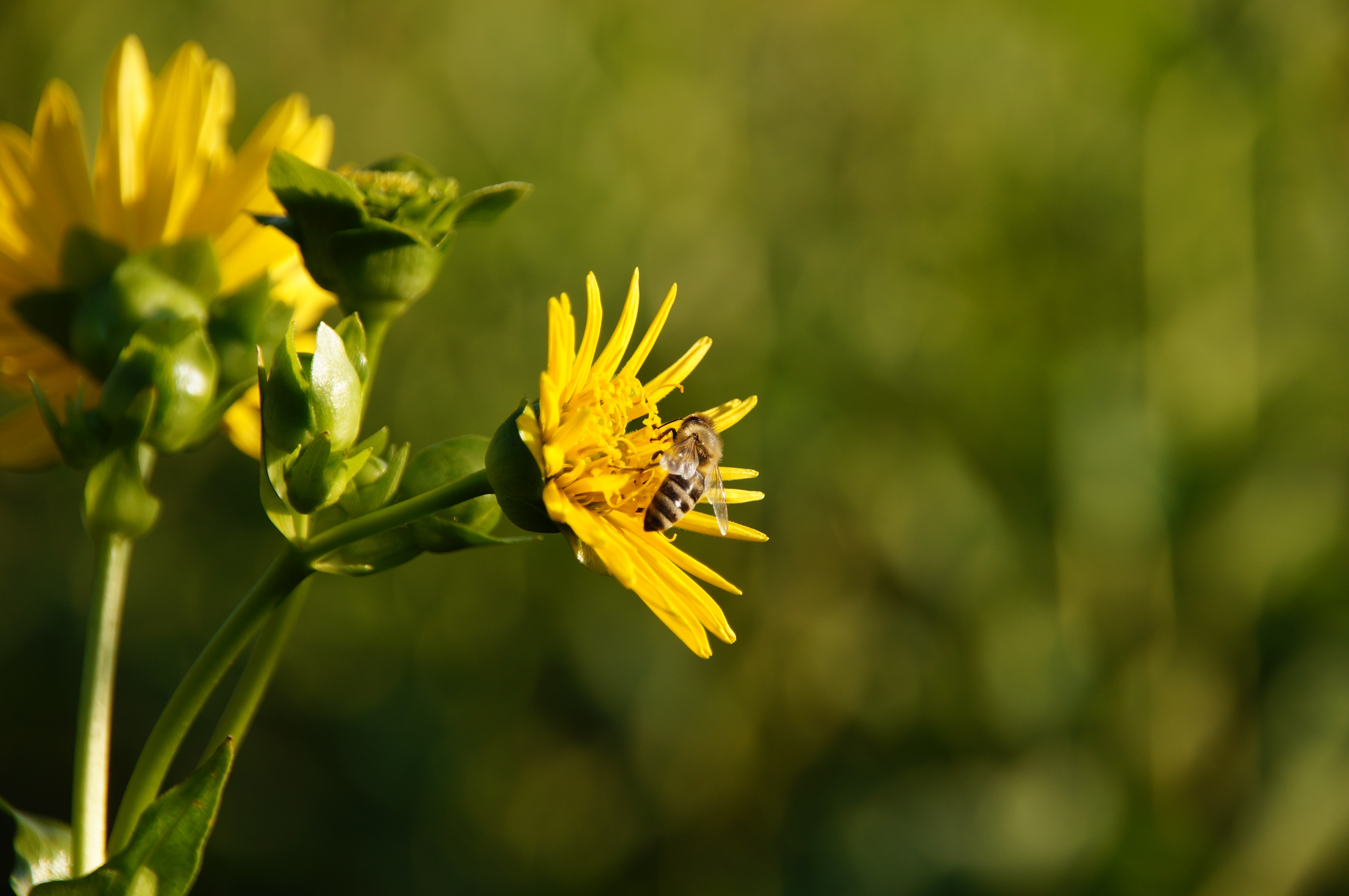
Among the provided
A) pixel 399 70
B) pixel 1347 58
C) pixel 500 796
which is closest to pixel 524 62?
pixel 399 70

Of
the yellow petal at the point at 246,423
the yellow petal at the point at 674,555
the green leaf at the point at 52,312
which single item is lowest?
the yellow petal at the point at 246,423

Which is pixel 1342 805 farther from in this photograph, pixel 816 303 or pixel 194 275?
pixel 194 275

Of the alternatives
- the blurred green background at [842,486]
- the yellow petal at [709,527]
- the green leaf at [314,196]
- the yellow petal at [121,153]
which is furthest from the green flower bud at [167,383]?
the blurred green background at [842,486]

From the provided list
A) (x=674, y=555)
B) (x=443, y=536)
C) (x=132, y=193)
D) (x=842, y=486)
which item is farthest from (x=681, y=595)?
(x=842, y=486)

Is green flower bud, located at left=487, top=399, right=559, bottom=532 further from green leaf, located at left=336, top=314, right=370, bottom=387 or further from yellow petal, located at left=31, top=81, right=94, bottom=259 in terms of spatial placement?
yellow petal, located at left=31, top=81, right=94, bottom=259

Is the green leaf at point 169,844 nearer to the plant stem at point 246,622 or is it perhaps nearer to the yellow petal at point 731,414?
the plant stem at point 246,622

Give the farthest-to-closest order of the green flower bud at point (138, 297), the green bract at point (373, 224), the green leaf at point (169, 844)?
the green flower bud at point (138, 297), the green bract at point (373, 224), the green leaf at point (169, 844)
